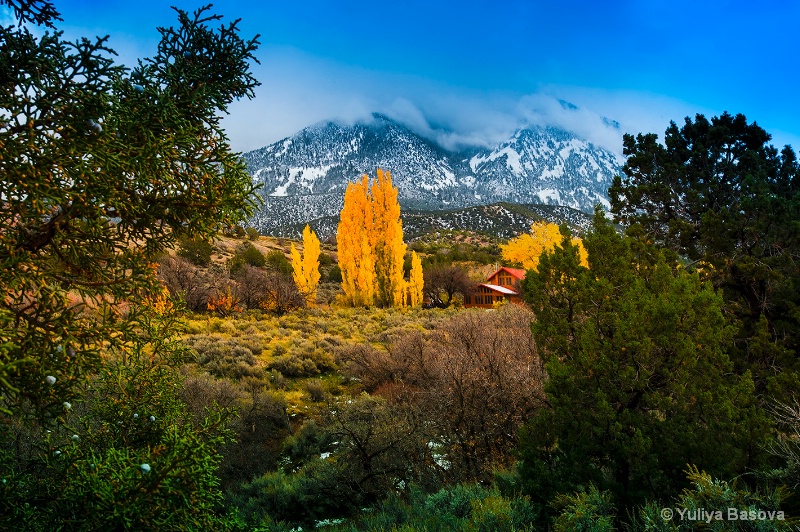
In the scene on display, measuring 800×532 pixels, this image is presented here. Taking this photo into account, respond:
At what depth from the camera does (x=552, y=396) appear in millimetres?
4613

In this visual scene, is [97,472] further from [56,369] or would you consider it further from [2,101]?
[2,101]

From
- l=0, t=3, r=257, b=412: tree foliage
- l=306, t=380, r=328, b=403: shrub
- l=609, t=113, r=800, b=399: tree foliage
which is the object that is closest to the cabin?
l=306, t=380, r=328, b=403: shrub

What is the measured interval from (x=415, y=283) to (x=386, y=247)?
12.5 ft

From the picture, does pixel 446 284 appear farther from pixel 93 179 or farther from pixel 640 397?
pixel 93 179

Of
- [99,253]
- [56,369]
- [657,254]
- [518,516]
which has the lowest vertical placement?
[518,516]

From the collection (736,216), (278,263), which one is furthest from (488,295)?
(736,216)

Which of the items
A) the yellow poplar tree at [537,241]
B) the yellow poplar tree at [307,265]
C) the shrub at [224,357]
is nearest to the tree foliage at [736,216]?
the shrub at [224,357]

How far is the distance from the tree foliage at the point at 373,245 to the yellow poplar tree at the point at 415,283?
112 cm

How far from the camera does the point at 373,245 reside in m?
32.7

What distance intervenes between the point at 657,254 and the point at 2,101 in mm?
6161

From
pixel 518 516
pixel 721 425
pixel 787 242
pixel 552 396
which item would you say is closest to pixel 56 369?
pixel 518 516

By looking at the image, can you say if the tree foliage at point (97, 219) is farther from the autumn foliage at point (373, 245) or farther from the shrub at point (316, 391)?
the autumn foliage at point (373, 245)

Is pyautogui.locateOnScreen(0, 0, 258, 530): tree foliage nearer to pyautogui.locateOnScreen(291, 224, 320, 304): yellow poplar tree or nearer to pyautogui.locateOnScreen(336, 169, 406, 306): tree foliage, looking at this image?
pyautogui.locateOnScreen(336, 169, 406, 306): tree foliage

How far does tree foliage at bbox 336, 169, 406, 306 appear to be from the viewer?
32.4 m
